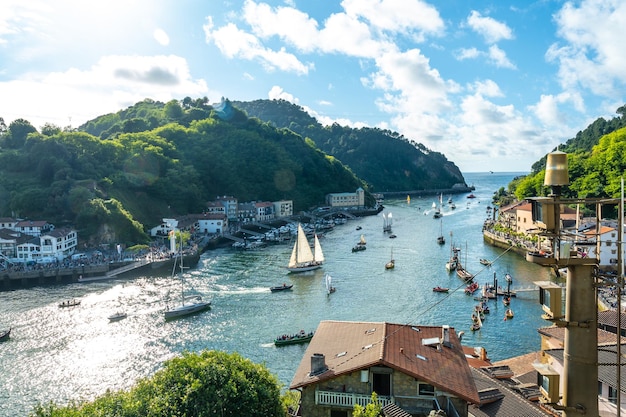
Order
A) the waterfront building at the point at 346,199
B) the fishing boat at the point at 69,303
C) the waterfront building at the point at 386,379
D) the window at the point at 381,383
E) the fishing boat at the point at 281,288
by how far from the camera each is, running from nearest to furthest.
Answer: the waterfront building at the point at 386,379 → the window at the point at 381,383 → the fishing boat at the point at 69,303 → the fishing boat at the point at 281,288 → the waterfront building at the point at 346,199

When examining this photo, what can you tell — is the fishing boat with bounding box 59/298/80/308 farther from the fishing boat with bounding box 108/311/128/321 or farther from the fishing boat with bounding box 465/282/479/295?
the fishing boat with bounding box 465/282/479/295

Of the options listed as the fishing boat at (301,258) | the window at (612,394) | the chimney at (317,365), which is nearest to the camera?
the window at (612,394)

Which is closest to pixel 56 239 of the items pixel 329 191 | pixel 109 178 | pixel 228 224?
pixel 109 178

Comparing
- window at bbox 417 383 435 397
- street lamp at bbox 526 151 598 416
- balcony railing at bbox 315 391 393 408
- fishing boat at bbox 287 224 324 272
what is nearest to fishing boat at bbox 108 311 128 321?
fishing boat at bbox 287 224 324 272

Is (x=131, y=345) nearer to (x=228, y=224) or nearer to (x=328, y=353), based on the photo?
(x=328, y=353)

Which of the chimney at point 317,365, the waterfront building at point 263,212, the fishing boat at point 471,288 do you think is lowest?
the fishing boat at point 471,288

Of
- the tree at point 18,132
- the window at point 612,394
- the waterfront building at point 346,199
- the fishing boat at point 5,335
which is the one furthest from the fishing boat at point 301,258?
the waterfront building at point 346,199

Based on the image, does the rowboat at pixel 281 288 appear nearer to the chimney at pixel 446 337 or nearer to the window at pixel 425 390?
the chimney at pixel 446 337

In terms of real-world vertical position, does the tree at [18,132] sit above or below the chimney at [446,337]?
above
